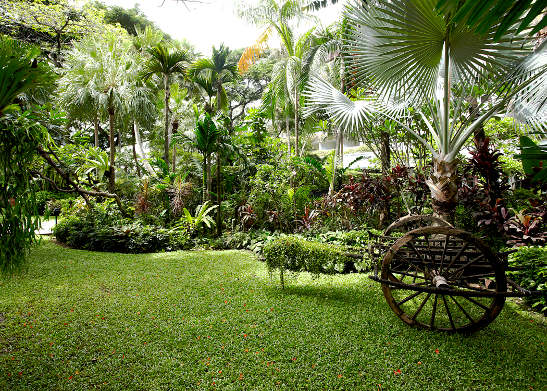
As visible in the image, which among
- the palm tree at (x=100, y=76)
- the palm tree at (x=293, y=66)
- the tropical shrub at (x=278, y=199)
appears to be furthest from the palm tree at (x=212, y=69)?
the tropical shrub at (x=278, y=199)

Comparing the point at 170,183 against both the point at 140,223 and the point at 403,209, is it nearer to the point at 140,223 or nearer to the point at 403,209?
the point at 140,223

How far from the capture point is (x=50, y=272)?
17.6 ft

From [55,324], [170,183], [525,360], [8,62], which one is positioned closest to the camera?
[8,62]

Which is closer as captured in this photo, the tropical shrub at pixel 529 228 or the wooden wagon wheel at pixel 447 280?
the wooden wagon wheel at pixel 447 280

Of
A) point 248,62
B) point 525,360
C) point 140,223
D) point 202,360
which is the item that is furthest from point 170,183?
point 525,360

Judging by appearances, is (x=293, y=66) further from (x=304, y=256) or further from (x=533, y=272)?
(x=533, y=272)

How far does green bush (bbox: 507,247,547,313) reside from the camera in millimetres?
3490

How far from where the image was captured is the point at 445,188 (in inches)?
151

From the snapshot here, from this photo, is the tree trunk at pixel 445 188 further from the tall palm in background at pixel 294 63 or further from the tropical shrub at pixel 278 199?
the tall palm in background at pixel 294 63

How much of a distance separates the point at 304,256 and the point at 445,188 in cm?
205

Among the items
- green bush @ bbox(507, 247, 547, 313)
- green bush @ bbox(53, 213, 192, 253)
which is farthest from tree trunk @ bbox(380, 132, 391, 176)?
green bush @ bbox(53, 213, 192, 253)

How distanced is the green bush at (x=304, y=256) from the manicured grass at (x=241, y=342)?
0.45m

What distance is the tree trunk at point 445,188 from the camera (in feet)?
12.5

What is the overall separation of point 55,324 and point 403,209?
703 cm
